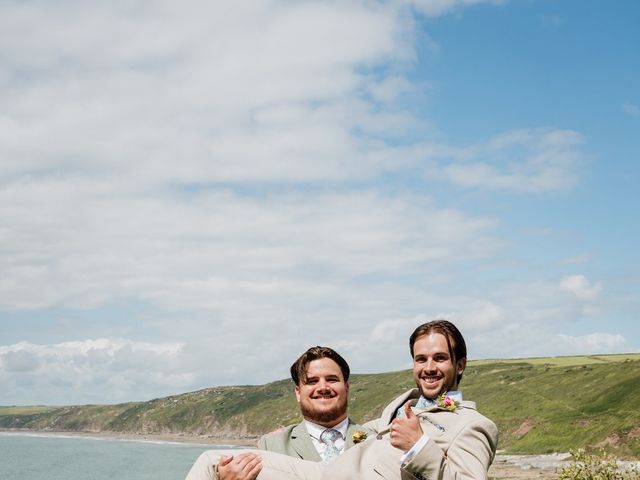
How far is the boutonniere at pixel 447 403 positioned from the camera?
650 centimetres

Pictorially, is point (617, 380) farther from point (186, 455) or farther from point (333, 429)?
point (333, 429)

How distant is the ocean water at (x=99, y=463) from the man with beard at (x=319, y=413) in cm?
11230

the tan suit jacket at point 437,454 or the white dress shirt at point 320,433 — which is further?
the white dress shirt at point 320,433

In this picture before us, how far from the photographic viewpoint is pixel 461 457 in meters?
6.05

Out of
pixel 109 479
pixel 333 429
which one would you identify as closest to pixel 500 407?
pixel 109 479

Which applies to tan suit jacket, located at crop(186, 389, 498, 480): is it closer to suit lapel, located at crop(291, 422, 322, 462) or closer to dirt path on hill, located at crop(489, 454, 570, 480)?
suit lapel, located at crop(291, 422, 322, 462)

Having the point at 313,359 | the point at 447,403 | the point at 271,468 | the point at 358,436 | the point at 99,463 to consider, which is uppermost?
the point at 313,359

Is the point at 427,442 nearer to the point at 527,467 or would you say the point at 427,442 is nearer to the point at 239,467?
the point at 239,467

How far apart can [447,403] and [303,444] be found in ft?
5.70

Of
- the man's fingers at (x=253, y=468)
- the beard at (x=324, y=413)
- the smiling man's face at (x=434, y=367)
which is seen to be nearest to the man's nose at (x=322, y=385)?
the beard at (x=324, y=413)

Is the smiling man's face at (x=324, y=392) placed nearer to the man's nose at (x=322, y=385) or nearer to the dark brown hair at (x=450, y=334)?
the man's nose at (x=322, y=385)

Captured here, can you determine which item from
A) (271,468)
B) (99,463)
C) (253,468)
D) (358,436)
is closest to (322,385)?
(358,436)

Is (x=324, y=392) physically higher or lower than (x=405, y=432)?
higher

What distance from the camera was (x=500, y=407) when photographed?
12812 cm
